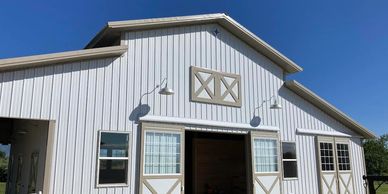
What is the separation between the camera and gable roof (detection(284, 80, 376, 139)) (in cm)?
1140

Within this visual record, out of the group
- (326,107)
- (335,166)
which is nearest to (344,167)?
(335,166)

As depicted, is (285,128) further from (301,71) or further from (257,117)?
(301,71)

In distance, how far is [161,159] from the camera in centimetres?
823

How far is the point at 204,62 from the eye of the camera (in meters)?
9.70

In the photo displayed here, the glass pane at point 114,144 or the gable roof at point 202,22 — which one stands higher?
the gable roof at point 202,22

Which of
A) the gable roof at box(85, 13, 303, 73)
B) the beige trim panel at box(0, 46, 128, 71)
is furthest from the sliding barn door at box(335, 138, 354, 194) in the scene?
the beige trim panel at box(0, 46, 128, 71)

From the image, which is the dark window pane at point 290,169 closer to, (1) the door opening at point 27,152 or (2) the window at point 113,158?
(2) the window at point 113,158

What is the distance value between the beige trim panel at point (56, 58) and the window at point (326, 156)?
25.5ft

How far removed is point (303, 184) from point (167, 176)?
518cm

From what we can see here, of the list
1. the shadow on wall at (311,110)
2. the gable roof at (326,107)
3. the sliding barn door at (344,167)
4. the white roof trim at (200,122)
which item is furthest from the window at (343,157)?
the white roof trim at (200,122)

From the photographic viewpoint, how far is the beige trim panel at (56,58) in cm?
637

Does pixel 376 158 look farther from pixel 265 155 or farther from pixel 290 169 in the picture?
pixel 265 155

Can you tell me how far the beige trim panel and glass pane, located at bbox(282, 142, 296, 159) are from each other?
6020 mm

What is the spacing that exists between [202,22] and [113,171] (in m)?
4.92
